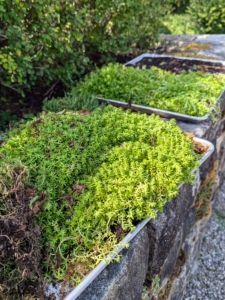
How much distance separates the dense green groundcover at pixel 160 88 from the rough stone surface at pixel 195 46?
160cm

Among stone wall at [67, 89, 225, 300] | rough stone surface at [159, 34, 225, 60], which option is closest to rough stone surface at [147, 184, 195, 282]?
stone wall at [67, 89, 225, 300]

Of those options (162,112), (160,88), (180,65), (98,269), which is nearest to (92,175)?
(98,269)

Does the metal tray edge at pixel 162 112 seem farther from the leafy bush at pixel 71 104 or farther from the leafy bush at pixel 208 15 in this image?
the leafy bush at pixel 208 15

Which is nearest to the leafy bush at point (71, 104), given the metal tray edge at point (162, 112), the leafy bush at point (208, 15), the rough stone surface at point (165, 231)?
the metal tray edge at point (162, 112)

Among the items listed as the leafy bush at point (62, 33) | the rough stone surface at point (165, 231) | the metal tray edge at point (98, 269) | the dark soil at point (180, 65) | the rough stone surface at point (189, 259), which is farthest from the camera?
the dark soil at point (180, 65)

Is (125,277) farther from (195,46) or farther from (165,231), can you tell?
(195,46)

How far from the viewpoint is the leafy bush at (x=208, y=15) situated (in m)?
6.63

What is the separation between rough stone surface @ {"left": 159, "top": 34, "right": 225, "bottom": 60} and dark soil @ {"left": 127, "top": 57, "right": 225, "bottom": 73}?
0.69m

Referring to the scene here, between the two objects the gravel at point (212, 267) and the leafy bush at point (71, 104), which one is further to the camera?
the gravel at point (212, 267)

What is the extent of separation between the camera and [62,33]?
10.0 feet

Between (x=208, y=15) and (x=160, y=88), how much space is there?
469 centimetres

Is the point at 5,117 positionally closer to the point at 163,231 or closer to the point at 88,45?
the point at 88,45

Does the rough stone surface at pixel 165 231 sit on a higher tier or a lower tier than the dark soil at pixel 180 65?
lower

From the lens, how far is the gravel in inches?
123
